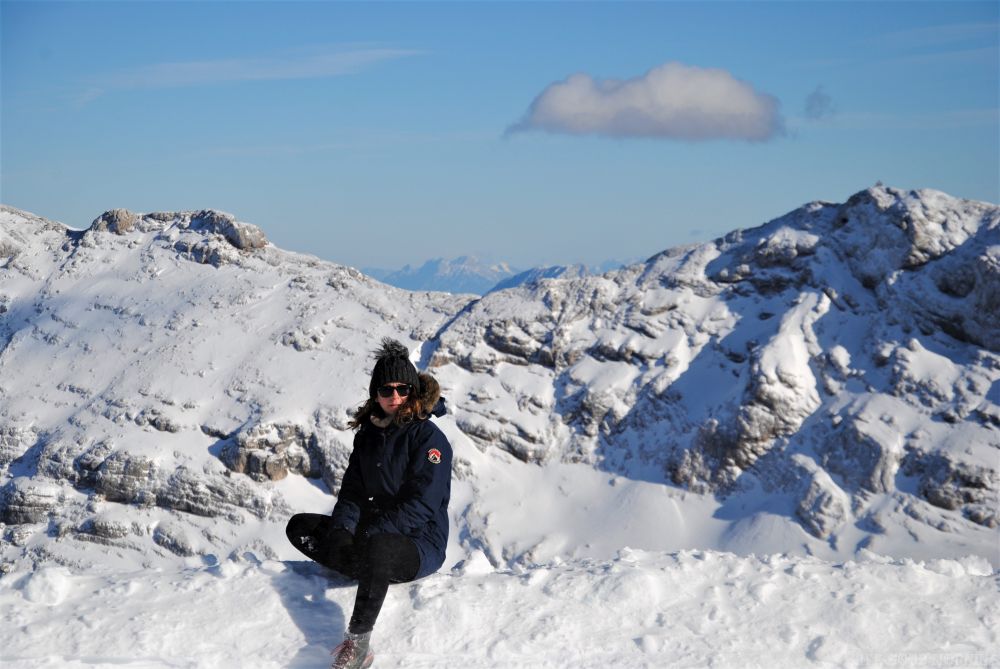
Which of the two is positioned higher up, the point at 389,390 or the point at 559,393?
the point at 389,390

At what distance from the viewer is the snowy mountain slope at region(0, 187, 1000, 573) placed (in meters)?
62.0

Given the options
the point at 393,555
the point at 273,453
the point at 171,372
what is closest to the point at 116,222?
the point at 171,372

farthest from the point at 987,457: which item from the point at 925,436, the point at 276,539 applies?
the point at 276,539

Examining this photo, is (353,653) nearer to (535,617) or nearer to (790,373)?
(535,617)

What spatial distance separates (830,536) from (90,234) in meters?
69.4

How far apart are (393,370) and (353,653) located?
2.97 m

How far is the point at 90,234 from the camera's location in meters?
89.4

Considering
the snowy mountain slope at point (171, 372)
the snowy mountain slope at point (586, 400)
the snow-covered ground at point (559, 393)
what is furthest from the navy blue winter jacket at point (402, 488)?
the snowy mountain slope at point (171, 372)

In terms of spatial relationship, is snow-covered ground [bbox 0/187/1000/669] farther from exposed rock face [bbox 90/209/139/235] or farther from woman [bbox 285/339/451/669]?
woman [bbox 285/339/451/669]

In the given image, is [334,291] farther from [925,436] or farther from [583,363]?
[925,436]

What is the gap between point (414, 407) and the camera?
10.5m

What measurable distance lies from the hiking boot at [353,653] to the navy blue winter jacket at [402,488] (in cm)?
119

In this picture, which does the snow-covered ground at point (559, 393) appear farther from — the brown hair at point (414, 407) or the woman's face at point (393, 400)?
the woman's face at point (393, 400)

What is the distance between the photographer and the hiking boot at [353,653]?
9102 mm
